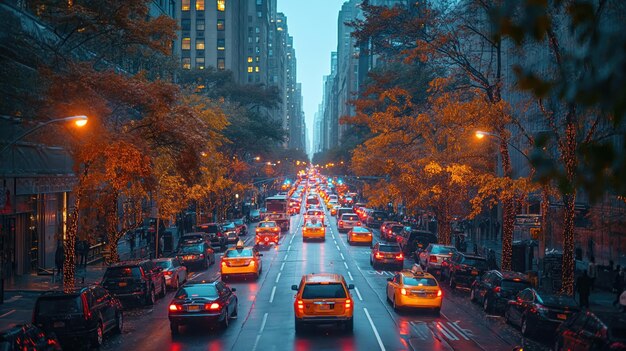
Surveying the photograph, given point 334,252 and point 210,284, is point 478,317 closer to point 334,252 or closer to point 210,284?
point 210,284

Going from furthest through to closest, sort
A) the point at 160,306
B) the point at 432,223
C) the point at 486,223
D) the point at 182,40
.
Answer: the point at 182,40 → the point at 432,223 → the point at 486,223 → the point at 160,306

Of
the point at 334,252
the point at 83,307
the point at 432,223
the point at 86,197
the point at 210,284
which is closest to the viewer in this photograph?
the point at 83,307

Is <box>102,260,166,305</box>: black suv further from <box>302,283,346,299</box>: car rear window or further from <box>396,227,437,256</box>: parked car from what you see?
<box>396,227,437,256</box>: parked car

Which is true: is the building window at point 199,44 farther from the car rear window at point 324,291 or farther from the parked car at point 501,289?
the car rear window at point 324,291

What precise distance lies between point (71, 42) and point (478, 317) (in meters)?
18.5

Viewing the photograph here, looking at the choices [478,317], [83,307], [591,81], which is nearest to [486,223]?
[478,317]

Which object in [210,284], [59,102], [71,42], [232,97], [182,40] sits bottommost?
[210,284]

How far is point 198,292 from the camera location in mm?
20078

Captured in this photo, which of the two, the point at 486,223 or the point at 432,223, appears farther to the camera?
the point at 432,223

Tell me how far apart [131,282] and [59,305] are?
25.8 ft

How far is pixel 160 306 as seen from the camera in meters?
26.5

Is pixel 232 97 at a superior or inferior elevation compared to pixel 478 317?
superior

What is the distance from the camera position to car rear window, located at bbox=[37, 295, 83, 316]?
17688 millimetres

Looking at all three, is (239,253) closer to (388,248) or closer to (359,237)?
(388,248)
